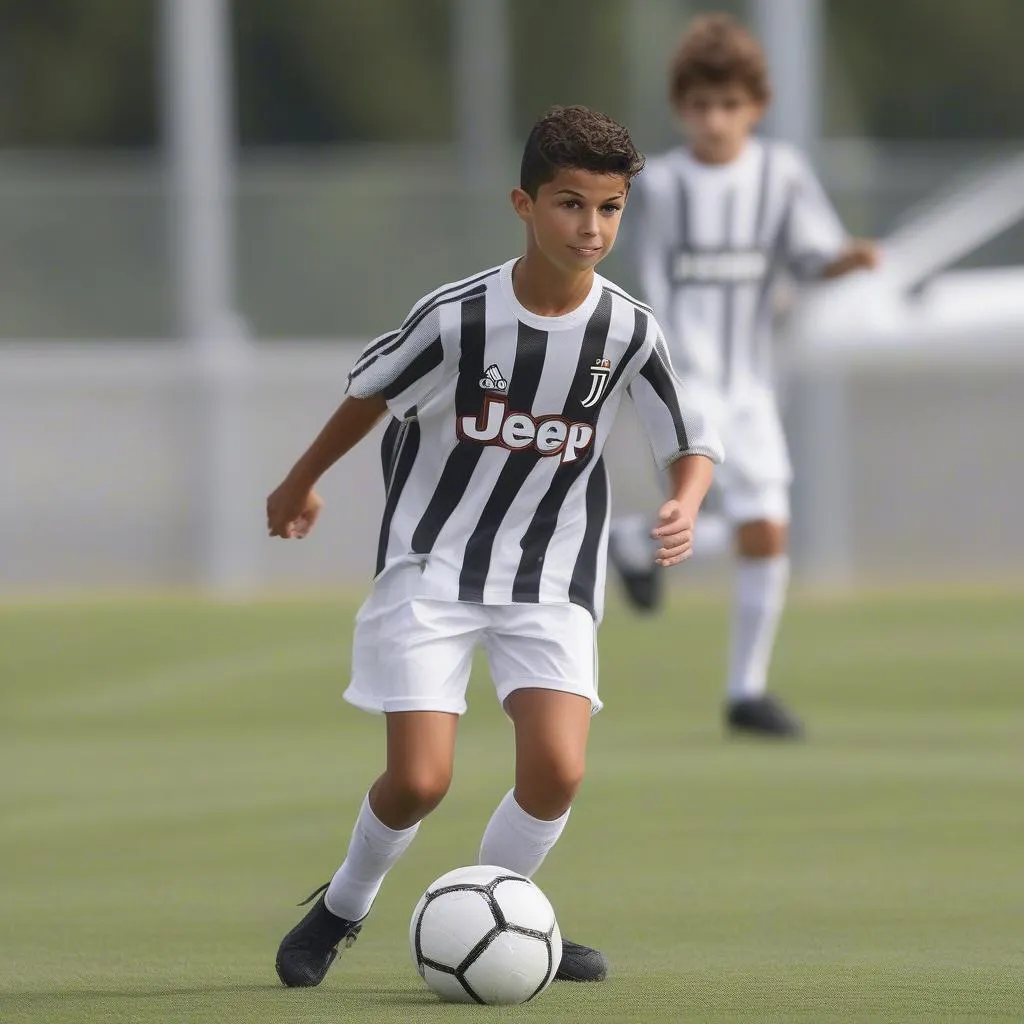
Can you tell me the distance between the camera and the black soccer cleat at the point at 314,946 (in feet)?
13.9

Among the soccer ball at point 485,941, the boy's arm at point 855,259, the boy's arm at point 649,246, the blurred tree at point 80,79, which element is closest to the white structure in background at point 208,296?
the blurred tree at point 80,79

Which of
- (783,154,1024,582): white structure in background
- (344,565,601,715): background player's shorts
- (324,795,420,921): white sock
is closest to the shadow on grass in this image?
(324,795,420,921): white sock

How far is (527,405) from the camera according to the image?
424 centimetres

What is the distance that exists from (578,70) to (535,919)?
13.0 m

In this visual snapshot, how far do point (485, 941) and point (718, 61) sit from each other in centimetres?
418

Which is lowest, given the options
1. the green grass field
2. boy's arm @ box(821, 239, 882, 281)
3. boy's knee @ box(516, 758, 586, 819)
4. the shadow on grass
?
the green grass field

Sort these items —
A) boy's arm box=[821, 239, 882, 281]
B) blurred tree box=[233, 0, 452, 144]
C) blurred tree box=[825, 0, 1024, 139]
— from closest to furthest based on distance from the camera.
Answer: boy's arm box=[821, 239, 882, 281], blurred tree box=[825, 0, 1024, 139], blurred tree box=[233, 0, 452, 144]

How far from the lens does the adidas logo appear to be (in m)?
4.23

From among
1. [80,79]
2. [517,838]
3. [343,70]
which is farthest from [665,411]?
[80,79]

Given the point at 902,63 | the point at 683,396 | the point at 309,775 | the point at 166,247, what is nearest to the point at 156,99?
the point at 166,247

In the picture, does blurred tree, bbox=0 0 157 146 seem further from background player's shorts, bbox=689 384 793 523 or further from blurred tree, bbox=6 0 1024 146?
background player's shorts, bbox=689 384 793 523

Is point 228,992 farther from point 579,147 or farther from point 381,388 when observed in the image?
point 579,147

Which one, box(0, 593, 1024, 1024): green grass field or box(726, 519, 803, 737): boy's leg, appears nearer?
box(0, 593, 1024, 1024): green grass field

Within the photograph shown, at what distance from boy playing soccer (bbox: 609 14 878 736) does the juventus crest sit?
11.6ft
